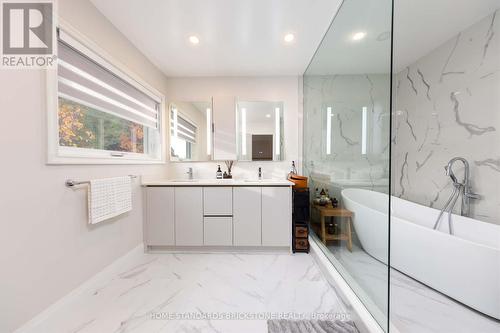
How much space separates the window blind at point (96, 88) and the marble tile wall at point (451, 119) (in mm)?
2315

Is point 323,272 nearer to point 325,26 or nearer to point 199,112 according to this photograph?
point 325,26

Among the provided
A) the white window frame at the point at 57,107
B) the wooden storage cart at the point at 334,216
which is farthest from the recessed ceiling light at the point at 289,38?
the wooden storage cart at the point at 334,216

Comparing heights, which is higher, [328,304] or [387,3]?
[387,3]

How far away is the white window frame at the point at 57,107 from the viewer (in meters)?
1.12

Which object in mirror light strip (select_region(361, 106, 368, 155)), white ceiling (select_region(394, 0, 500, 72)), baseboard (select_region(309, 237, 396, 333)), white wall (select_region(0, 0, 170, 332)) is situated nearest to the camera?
white wall (select_region(0, 0, 170, 332))

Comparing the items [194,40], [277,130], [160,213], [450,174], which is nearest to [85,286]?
[160,213]

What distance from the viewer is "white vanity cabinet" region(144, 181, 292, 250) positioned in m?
2.09

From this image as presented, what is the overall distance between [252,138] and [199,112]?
2.90ft

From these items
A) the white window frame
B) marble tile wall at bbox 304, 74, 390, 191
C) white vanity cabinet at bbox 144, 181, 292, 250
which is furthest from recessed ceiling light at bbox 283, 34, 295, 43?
the white window frame

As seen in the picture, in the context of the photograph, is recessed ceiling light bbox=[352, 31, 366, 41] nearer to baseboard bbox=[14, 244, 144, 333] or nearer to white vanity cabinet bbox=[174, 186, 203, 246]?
white vanity cabinet bbox=[174, 186, 203, 246]

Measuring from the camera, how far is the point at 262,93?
2.65 meters

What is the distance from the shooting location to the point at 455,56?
1.76 m

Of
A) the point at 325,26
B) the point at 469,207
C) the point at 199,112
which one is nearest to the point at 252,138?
the point at 199,112

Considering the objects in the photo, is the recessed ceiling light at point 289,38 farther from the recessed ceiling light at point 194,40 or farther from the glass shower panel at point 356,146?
the recessed ceiling light at point 194,40
